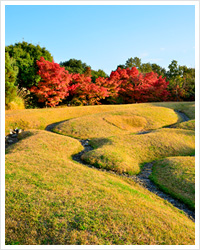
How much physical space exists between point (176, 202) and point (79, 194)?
2740mm

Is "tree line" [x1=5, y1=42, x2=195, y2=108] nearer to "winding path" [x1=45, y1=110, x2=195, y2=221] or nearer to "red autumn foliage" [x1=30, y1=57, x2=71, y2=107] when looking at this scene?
"red autumn foliage" [x1=30, y1=57, x2=71, y2=107]

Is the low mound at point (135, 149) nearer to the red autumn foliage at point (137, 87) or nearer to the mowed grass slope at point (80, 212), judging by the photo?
the mowed grass slope at point (80, 212)

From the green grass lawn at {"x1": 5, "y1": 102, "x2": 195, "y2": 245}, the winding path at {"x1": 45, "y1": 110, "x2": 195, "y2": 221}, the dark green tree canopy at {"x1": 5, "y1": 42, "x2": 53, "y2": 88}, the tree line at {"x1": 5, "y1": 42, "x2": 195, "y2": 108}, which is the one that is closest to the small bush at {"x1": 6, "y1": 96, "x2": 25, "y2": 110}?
the tree line at {"x1": 5, "y1": 42, "x2": 195, "y2": 108}

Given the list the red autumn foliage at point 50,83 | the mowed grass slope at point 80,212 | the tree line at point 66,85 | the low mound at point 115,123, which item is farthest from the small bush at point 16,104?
the mowed grass slope at point 80,212

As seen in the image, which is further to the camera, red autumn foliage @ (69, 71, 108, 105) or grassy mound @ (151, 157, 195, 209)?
red autumn foliage @ (69, 71, 108, 105)

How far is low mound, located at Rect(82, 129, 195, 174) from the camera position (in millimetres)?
7809

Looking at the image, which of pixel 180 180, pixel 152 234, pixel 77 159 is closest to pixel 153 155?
pixel 180 180

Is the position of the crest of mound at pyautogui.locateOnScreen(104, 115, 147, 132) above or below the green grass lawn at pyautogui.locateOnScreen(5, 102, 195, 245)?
above

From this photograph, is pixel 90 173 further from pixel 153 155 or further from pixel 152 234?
pixel 153 155

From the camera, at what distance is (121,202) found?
15.4 ft

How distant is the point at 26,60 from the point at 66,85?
4.54 metres

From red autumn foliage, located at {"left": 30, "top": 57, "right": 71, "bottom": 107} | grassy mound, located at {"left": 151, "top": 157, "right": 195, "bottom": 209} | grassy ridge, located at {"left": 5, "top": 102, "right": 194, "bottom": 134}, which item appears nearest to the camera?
grassy mound, located at {"left": 151, "top": 157, "right": 195, "bottom": 209}

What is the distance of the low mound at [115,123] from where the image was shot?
40.2 feet

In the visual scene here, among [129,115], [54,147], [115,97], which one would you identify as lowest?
[54,147]
